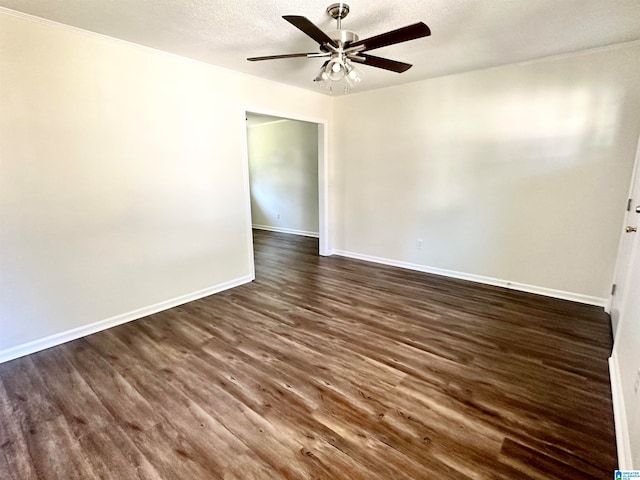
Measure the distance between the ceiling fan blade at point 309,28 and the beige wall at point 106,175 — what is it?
6.21ft

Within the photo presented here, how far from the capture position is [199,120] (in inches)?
134

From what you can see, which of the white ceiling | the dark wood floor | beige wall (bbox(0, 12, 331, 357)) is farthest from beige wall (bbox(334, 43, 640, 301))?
beige wall (bbox(0, 12, 331, 357))

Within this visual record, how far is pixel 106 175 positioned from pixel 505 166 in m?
4.10

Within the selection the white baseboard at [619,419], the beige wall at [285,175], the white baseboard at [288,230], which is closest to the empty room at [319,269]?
the white baseboard at [619,419]

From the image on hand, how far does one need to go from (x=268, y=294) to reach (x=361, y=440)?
2.26 meters

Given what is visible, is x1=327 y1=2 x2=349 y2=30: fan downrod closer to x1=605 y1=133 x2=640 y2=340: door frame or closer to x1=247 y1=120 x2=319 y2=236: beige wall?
x1=605 y1=133 x2=640 y2=340: door frame

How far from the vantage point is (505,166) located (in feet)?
12.0

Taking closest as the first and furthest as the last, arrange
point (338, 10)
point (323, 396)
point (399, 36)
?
1. point (399, 36)
2. point (323, 396)
3. point (338, 10)

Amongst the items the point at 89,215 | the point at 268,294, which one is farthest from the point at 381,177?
the point at 89,215

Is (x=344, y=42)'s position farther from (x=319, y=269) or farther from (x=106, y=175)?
(x=319, y=269)

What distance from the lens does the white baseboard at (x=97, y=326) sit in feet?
8.21

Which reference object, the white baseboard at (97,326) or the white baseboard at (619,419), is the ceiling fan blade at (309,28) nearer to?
the white baseboard at (619,419)

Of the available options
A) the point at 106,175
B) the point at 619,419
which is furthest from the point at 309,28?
the point at 619,419

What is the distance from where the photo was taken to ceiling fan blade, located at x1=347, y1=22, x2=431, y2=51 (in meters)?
1.81
